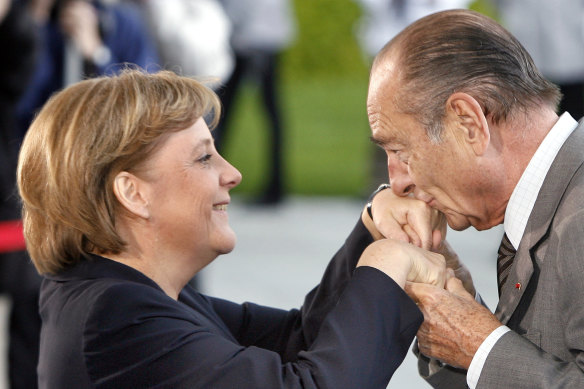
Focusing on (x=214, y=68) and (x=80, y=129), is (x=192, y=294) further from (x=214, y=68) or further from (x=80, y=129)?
(x=214, y=68)

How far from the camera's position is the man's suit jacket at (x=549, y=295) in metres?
2.15

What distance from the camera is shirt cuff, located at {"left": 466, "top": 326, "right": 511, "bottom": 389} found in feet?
7.30

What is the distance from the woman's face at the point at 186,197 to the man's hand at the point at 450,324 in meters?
0.52

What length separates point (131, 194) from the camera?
2.47 meters

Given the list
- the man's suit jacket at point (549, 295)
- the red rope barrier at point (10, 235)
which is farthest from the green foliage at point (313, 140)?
the man's suit jacket at point (549, 295)

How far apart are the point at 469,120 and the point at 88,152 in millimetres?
892

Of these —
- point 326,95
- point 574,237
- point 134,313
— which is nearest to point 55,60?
point 134,313

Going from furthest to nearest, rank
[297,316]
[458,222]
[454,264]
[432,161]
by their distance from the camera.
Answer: [297,316] → [454,264] → [458,222] → [432,161]

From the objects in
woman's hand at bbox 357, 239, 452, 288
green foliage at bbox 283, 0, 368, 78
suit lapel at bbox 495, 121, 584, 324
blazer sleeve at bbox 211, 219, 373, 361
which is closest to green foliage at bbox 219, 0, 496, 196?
green foliage at bbox 283, 0, 368, 78

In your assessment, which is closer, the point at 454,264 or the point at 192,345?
the point at 192,345

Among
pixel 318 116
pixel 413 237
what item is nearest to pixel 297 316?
pixel 413 237

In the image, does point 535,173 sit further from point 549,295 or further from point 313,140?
point 313,140

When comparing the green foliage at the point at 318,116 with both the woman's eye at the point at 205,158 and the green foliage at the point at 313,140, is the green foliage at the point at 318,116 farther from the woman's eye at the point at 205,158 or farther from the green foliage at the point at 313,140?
the woman's eye at the point at 205,158

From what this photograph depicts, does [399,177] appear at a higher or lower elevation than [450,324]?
higher
